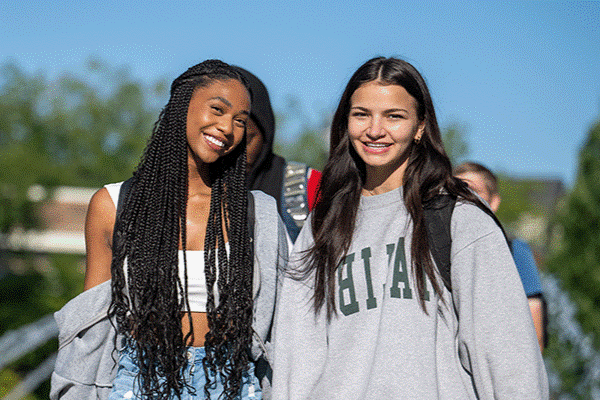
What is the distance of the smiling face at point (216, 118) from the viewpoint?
2600 millimetres

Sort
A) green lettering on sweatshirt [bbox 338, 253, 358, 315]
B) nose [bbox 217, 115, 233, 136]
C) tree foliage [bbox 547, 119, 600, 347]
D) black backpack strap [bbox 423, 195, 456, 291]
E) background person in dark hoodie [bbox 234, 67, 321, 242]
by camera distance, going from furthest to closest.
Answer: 1. tree foliage [bbox 547, 119, 600, 347]
2. background person in dark hoodie [bbox 234, 67, 321, 242]
3. nose [bbox 217, 115, 233, 136]
4. green lettering on sweatshirt [bbox 338, 253, 358, 315]
5. black backpack strap [bbox 423, 195, 456, 291]

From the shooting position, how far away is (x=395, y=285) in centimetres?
230

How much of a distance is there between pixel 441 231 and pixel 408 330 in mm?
357

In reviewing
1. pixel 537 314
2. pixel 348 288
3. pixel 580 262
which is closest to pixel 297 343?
pixel 348 288

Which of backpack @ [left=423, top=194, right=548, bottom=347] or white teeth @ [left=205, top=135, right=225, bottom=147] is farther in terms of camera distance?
white teeth @ [left=205, top=135, right=225, bottom=147]

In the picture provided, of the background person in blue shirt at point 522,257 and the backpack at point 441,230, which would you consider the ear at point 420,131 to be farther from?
the background person in blue shirt at point 522,257

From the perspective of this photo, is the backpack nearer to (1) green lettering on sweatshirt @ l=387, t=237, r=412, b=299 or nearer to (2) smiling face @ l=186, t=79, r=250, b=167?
(1) green lettering on sweatshirt @ l=387, t=237, r=412, b=299

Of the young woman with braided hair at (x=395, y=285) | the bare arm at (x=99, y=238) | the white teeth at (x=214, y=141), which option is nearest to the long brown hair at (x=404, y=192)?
the young woman with braided hair at (x=395, y=285)

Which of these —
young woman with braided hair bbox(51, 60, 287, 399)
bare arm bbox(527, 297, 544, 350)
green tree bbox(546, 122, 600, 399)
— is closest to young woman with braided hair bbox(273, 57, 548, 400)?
young woman with braided hair bbox(51, 60, 287, 399)

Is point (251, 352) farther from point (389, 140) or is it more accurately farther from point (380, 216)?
point (389, 140)

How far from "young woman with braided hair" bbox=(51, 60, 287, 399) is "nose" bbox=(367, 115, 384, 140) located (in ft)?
1.76

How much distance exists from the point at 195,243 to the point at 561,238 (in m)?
7.24

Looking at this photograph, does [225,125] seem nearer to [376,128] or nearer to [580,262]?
[376,128]

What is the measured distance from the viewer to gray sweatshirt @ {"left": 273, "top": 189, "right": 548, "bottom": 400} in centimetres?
210
